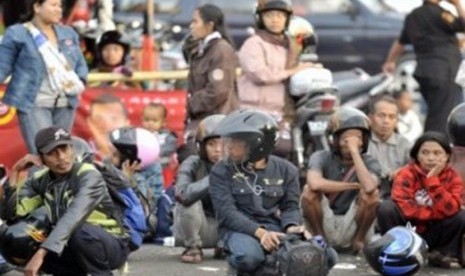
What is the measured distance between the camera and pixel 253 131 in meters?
11.4

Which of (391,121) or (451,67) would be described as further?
(451,67)

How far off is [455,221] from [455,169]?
19.1 inches

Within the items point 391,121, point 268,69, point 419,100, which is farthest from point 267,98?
point 419,100

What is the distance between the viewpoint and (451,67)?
54.0 ft

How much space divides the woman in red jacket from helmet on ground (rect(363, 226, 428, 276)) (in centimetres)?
45

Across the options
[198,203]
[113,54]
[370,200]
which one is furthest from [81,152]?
[113,54]

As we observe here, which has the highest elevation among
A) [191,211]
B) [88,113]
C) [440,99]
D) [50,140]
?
[50,140]

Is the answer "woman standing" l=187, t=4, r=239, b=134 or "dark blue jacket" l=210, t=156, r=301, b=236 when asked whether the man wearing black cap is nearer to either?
"dark blue jacket" l=210, t=156, r=301, b=236

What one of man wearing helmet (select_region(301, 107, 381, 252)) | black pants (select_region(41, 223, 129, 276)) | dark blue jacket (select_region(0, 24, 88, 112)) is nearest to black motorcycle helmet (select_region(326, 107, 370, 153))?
man wearing helmet (select_region(301, 107, 381, 252))

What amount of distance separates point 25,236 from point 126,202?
Answer: 0.74 metres

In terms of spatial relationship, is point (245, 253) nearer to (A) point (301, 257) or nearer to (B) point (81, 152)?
(A) point (301, 257)

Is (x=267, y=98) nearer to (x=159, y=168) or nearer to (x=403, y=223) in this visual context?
(x=159, y=168)

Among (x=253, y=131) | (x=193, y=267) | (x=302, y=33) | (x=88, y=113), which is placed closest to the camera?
(x=253, y=131)

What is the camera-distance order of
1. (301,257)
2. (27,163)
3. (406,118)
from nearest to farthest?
(301,257), (27,163), (406,118)
